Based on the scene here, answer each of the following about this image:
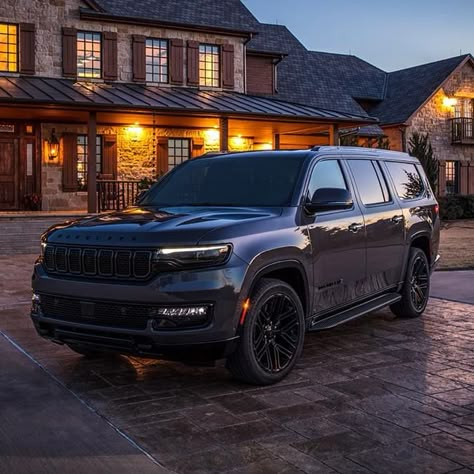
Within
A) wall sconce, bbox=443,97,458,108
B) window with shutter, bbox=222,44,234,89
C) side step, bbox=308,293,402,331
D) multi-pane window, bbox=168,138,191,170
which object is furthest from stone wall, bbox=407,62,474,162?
side step, bbox=308,293,402,331

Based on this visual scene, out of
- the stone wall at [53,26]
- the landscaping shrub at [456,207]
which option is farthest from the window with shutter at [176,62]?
the landscaping shrub at [456,207]

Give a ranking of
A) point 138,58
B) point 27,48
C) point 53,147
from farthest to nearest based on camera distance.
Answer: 1. point 138,58
2. point 53,147
3. point 27,48

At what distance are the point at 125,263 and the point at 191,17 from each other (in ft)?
65.4

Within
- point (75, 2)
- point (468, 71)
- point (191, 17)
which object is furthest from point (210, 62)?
point (468, 71)

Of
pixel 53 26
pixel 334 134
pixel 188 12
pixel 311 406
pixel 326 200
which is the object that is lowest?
pixel 311 406

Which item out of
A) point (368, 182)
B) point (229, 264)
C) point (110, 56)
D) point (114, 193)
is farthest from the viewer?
point (110, 56)

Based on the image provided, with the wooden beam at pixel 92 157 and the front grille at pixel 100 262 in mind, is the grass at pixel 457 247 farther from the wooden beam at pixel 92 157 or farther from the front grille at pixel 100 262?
the wooden beam at pixel 92 157

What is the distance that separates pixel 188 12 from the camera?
76.6ft

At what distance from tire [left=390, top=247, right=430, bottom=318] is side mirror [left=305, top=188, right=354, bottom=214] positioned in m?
2.20

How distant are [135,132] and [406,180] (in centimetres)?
1527

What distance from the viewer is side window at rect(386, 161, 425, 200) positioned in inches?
299

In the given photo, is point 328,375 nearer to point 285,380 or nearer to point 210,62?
point 285,380

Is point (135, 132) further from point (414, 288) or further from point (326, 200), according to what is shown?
point (326, 200)

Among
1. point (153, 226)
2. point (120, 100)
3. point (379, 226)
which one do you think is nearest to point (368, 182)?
point (379, 226)
